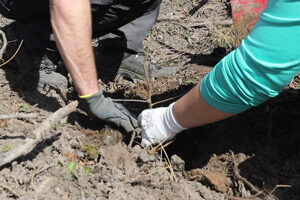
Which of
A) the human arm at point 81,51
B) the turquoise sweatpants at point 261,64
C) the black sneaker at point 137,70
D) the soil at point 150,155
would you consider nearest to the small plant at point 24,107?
the soil at point 150,155

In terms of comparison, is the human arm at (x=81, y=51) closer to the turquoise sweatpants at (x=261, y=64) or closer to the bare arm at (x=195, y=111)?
the bare arm at (x=195, y=111)

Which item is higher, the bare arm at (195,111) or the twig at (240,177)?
the bare arm at (195,111)

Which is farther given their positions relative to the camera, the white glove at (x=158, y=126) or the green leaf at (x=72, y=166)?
the white glove at (x=158, y=126)

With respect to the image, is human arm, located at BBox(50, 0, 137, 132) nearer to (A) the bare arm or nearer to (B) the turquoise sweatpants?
(A) the bare arm

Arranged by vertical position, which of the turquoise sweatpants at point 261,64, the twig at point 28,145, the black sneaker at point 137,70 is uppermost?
the turquoise sweatpants at point 261,64

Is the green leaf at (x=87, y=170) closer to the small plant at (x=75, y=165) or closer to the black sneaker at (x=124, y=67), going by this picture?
the small plant at (x=75, y=165)

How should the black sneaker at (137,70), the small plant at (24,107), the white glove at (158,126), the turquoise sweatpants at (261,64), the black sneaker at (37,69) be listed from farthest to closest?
the black sneaker at (137,70) → the black sneaker at (37,69) → the small plant at (24,107) → the white glove at (158,126) → the turquoise sweatpants at (261,64)

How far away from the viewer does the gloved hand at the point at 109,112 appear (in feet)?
6.81

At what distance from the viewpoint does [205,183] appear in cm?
201

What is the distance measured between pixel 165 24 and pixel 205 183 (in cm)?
182

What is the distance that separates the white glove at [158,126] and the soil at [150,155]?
0.22 ft

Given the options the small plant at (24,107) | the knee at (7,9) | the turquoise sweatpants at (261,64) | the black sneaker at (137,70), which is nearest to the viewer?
the turquoise sweatpants at (261,64)

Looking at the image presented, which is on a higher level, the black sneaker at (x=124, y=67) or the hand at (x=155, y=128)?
the hand at (x=155, y=128)

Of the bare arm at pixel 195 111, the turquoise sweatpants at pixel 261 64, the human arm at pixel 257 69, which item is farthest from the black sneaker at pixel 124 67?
the turquoise sweatpants at pixel 261 64
